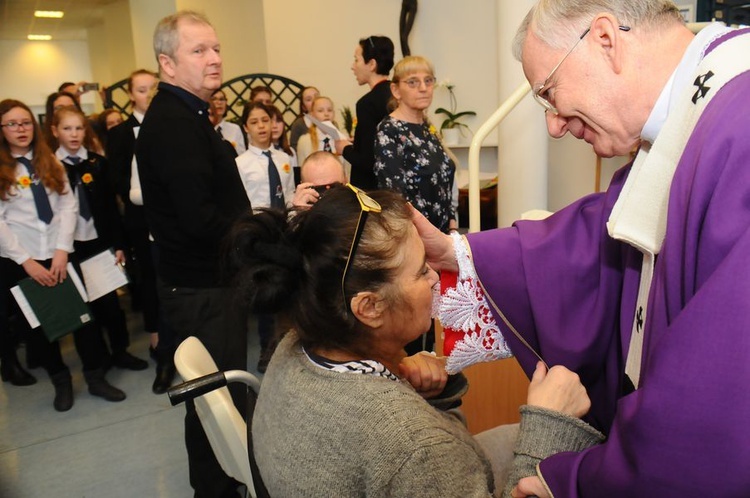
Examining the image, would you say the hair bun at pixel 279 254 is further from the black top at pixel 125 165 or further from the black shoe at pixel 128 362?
the black shoe at pixel 128 362

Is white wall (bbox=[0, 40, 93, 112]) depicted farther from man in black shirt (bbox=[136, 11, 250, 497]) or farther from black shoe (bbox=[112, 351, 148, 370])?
man in black shirt (bbox=[136, 11, 250, 497])

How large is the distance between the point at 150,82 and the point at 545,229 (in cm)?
Answer: 321

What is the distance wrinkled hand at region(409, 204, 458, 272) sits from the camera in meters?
1.43

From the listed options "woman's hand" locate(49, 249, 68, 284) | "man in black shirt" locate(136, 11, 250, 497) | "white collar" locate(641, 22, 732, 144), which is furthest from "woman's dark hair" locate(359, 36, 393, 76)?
"white collar" locate(641, 22, 732, 144)

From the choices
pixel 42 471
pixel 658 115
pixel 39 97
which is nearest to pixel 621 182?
pixel 658 115

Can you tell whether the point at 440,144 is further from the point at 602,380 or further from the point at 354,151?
the point at 602,380

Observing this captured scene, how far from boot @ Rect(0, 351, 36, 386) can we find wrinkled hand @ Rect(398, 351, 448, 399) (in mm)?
2983

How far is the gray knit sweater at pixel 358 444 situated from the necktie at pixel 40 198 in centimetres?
251

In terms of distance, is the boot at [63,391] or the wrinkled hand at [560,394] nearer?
the wrinkled hand at [560,394]

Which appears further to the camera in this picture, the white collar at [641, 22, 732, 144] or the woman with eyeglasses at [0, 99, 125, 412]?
the woman with eyeglasses at [0, 99, 125, 412]

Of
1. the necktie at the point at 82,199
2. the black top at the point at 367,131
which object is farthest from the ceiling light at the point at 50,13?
the black top at the point at 367,131

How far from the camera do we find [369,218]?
3.78ft

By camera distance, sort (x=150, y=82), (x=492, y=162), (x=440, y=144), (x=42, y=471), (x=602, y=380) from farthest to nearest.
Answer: (x=492, y=162) < (x=150, y=82) < (x=440, y=144) < (x=42, y=471) < (x=602, y=380)

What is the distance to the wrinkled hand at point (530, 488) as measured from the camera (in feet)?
2.95
